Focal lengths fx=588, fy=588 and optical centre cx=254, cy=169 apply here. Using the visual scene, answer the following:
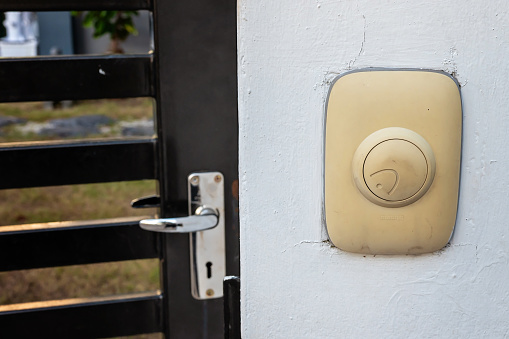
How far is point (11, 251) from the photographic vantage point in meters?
1.38

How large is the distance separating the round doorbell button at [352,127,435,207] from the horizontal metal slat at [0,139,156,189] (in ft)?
2.47

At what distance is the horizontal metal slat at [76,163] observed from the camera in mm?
1341

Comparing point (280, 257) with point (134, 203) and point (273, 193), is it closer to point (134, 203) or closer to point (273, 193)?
point (273, 193)

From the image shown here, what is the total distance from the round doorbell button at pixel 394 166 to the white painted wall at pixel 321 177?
6 cm

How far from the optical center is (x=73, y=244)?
1.40m

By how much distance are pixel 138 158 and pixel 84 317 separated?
0.41 meters

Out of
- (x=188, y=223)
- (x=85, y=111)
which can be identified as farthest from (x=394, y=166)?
(x=85, y=111)

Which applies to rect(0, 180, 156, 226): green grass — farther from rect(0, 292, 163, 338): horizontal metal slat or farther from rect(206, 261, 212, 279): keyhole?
rect(206, 261, 212, 279): keyhole

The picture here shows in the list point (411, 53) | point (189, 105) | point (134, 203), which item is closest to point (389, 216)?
point (411, 53)

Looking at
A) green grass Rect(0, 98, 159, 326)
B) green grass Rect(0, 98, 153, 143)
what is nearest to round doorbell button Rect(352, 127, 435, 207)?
green grass Rect(0, 98, 159, 326)

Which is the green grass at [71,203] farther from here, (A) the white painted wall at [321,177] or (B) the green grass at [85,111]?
(A) the white painted wall at [321,177]

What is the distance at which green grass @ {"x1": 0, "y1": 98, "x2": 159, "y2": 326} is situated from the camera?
154 inches

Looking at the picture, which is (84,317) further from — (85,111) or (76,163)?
(85,111)

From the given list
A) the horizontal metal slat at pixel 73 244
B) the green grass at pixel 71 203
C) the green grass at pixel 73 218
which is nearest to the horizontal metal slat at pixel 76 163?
the horizontal metal slat at pixel 73 244
